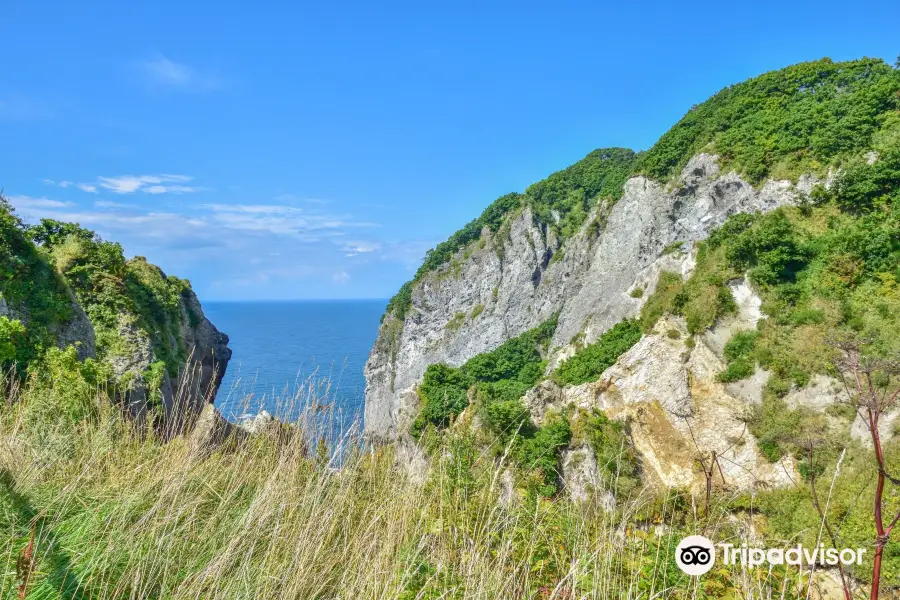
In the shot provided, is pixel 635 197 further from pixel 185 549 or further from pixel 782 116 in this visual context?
pixel 185 549

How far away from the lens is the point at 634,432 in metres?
14.6

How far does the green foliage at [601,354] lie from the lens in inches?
734

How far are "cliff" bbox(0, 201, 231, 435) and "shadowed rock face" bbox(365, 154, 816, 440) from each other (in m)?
10.3

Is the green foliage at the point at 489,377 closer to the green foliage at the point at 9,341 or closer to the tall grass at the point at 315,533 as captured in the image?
the tall grass at the point at 315,533

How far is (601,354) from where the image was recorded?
1934 centimetres

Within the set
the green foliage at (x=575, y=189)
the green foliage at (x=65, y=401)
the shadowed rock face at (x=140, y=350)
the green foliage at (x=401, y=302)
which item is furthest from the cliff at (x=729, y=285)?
the green foliage at (x=401, y=302)

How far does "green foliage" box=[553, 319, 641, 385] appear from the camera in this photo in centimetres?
1864

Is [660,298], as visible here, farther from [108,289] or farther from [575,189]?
[575,189]

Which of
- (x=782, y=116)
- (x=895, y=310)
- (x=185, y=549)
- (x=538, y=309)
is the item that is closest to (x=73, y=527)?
(x=185, y=549)

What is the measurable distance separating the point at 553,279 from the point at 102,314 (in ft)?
129

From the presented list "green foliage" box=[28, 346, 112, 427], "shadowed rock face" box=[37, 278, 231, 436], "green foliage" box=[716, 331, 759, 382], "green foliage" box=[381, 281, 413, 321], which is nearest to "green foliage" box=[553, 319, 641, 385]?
"green foliage" box=[716, 331, 759, 382]

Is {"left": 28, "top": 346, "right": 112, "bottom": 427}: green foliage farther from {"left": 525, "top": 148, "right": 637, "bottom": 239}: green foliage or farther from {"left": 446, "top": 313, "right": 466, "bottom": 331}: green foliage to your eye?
{"left": 525, "top": 148, "right": 637, "bottom": 239}: green foliage

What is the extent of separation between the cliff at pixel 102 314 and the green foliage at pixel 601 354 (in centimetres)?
1289

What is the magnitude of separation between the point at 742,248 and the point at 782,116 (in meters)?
15.2
